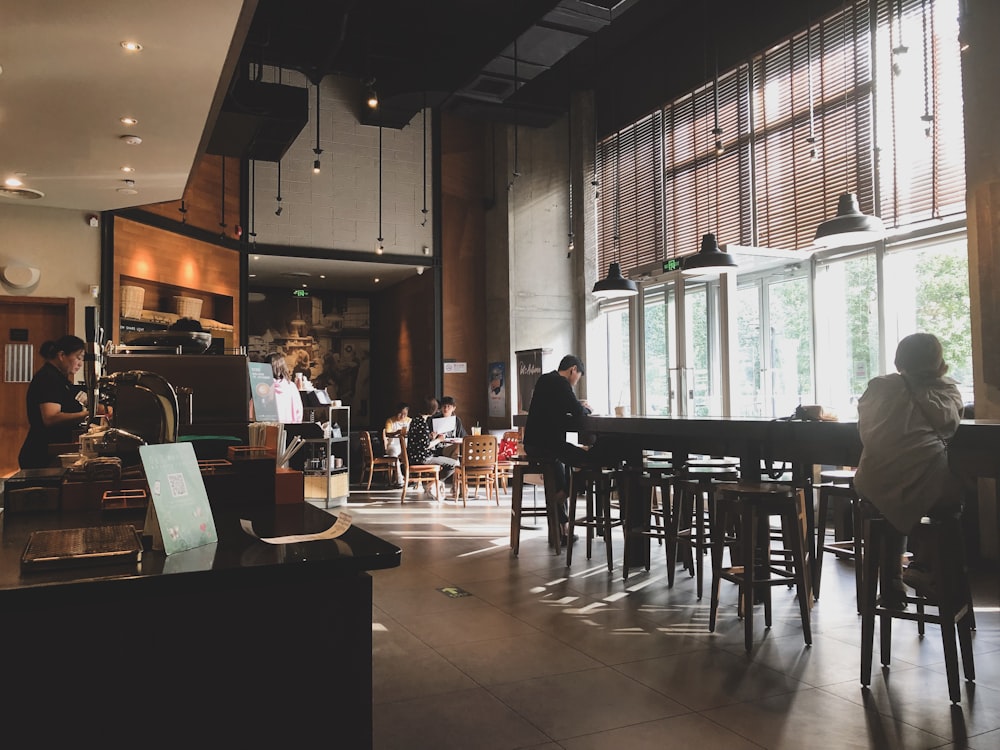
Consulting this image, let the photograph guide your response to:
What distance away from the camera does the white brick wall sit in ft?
37.4

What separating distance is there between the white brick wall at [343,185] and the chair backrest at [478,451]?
424 centimetres

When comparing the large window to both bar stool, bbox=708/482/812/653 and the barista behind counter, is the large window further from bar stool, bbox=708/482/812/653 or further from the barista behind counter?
the barista behind counter

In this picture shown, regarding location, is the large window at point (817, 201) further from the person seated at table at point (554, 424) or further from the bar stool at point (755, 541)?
the bar stool at point (755, 541)

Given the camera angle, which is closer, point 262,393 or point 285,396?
point 262,393

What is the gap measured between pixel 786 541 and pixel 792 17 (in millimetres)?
6657

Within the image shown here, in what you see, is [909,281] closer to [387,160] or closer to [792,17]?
[792,17]

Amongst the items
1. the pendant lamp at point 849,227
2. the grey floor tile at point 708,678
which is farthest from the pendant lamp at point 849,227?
the grey floor tile at point 708,678

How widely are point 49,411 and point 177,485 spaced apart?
12.5 feet

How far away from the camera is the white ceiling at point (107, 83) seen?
4035 mm

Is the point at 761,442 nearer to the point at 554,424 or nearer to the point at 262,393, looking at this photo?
the point at 554,424

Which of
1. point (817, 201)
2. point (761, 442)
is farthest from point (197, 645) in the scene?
point (817, 201)

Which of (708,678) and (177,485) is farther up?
(177,485)

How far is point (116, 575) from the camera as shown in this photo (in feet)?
4.81

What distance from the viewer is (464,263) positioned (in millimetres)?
12664
